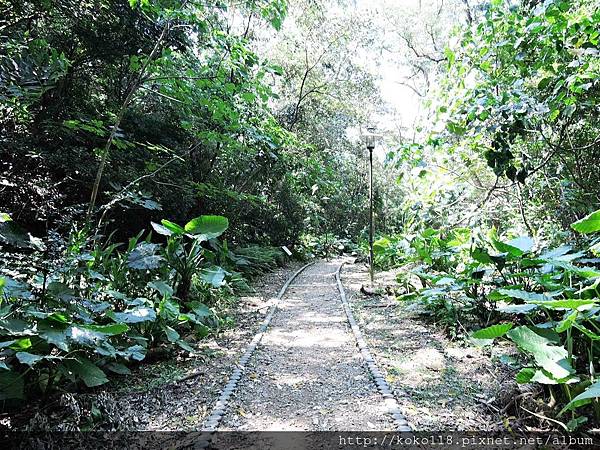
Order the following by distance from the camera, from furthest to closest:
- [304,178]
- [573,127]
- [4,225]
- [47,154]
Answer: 1. [304,178]
2. [573,127]
3. [47,154]
4. [4,225]

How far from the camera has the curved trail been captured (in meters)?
2.41

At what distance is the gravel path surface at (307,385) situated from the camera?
2.42 m

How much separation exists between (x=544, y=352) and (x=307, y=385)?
161cm

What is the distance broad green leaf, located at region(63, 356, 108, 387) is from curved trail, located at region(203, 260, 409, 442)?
71 centimetres

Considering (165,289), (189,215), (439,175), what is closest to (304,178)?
(189,215)

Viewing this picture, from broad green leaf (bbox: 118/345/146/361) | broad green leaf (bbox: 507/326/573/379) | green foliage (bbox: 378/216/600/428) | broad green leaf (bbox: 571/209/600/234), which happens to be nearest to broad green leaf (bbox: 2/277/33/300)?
broad green leaf (bbox: 118/345/146/361)

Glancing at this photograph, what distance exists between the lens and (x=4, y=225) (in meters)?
2.86

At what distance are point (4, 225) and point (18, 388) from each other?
51.6 inches

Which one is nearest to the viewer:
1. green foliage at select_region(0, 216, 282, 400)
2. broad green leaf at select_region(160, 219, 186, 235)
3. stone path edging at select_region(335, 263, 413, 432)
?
green foliage at select_region(0, 216, 282, 400)

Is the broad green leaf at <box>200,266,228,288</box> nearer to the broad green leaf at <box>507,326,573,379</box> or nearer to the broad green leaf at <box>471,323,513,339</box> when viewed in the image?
the broad green leaf at <box>471,323,513,339</box>

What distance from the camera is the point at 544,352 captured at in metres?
2.17

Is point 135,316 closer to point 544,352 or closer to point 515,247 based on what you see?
point 544,352

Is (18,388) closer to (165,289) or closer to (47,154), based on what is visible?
(165,289)

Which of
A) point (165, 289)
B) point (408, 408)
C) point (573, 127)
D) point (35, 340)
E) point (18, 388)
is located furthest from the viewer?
point (573, 127)
